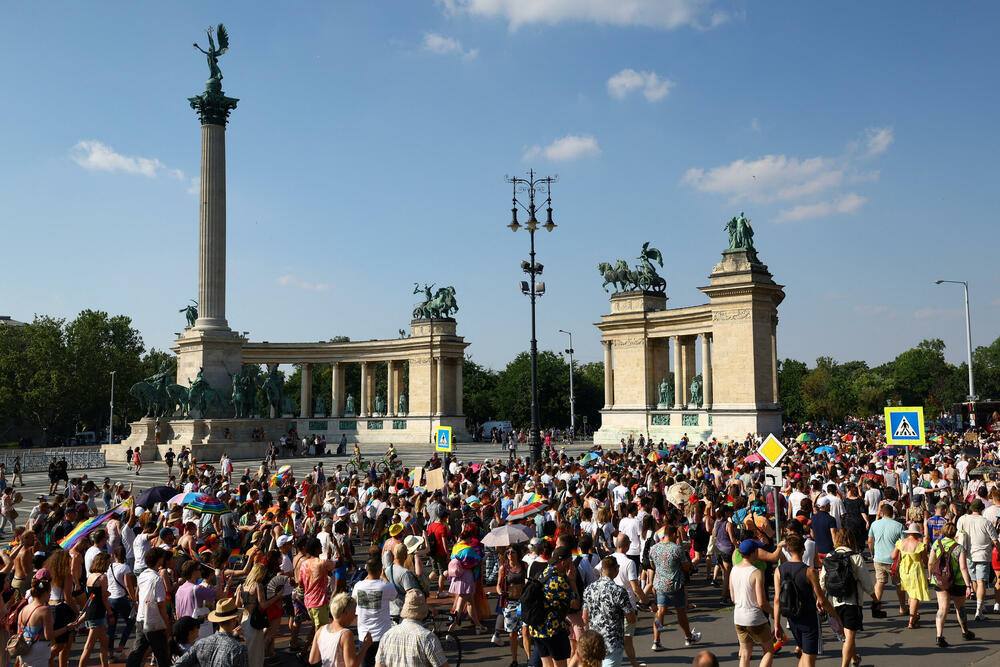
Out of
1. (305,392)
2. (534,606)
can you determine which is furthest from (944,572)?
(305,392)

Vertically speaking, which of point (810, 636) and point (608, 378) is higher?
point (608, 378)

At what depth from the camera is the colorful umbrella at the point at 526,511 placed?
41.9 ft

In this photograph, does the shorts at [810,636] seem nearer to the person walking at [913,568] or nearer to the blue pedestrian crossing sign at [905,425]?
the person walking at [913,568]

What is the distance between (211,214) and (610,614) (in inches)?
1776

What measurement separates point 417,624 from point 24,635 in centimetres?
408

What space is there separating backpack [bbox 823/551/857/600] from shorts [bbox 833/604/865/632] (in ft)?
0.38

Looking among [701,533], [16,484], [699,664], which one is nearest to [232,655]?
[699,664]

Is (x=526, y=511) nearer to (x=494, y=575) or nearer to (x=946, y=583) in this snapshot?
(x=494, y=575)

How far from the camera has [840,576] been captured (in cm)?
855

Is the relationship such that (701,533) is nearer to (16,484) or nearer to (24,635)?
(24,635)

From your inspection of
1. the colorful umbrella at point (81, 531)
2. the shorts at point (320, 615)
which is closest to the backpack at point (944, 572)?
the shorts at point (320, 615)

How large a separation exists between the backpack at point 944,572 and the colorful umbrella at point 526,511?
19.0 feet

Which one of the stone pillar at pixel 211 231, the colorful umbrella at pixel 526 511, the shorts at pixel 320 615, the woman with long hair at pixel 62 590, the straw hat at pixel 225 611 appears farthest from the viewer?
the stone pillar at pixel 211 231

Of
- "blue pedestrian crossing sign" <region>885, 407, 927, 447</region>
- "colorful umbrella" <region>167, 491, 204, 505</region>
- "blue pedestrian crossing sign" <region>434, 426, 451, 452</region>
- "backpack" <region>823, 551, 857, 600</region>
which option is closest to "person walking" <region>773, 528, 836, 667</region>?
"backpack" <region>823, 551, 857, 600</region>
